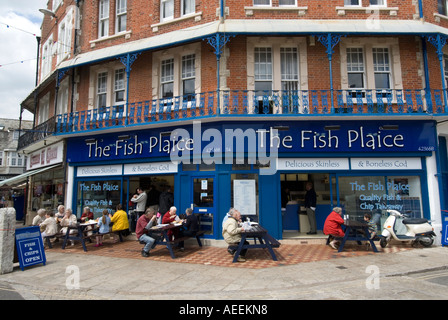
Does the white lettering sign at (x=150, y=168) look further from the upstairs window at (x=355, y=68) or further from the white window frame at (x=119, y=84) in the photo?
the upstairs window at (x=355, y=68)

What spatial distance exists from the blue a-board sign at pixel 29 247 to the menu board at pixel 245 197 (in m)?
5.56

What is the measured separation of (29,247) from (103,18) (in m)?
10.5

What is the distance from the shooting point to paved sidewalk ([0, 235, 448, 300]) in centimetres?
529

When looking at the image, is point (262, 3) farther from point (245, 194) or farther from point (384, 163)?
point (384, 163)

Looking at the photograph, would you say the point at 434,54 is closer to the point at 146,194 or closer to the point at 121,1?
the point at 146,194

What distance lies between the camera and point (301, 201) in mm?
11023

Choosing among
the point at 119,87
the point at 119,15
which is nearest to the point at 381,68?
the point at 119,87

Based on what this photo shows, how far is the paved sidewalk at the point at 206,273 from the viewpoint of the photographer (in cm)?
529

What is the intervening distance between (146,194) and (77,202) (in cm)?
363

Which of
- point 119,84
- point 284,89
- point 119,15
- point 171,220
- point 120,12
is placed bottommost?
point 171,220

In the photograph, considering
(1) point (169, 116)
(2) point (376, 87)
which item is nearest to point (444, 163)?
(2) point (376, 87)

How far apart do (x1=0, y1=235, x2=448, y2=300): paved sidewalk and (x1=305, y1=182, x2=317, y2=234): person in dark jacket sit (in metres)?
1.38
